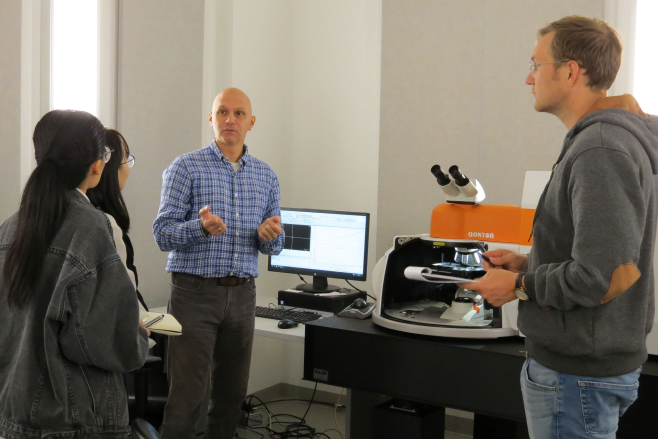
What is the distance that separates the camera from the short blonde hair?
50.8 inches

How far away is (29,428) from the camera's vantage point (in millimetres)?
1301

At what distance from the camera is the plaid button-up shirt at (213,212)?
93.4 inches

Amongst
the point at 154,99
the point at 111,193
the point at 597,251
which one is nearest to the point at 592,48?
the point at 597,251

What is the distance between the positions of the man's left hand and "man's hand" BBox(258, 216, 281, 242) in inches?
47.2

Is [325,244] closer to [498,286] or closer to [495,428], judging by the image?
[495,428]

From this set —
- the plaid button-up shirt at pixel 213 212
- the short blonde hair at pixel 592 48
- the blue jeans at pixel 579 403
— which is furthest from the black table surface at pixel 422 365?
the short blonde hair at pixel 592 48

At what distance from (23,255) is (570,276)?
1.11m

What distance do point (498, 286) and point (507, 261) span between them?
203 millimetres

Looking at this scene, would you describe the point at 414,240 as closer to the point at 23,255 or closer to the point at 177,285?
the point at 177,285

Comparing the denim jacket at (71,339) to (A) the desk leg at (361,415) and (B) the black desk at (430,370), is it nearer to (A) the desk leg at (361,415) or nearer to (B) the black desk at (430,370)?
(B) the black desk at (430,370)

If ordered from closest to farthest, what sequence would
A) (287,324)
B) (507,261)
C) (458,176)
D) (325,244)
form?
(507,261) < (458,176) < (287,324) < (325,244)

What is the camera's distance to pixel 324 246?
302 cm

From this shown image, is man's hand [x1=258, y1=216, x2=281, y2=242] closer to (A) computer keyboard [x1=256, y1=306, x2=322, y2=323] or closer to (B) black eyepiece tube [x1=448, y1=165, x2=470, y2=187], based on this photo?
(A) computer keyboard [x1=256, y1=306, x2=322, y2=323]

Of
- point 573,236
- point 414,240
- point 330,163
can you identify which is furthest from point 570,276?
point 330,163
